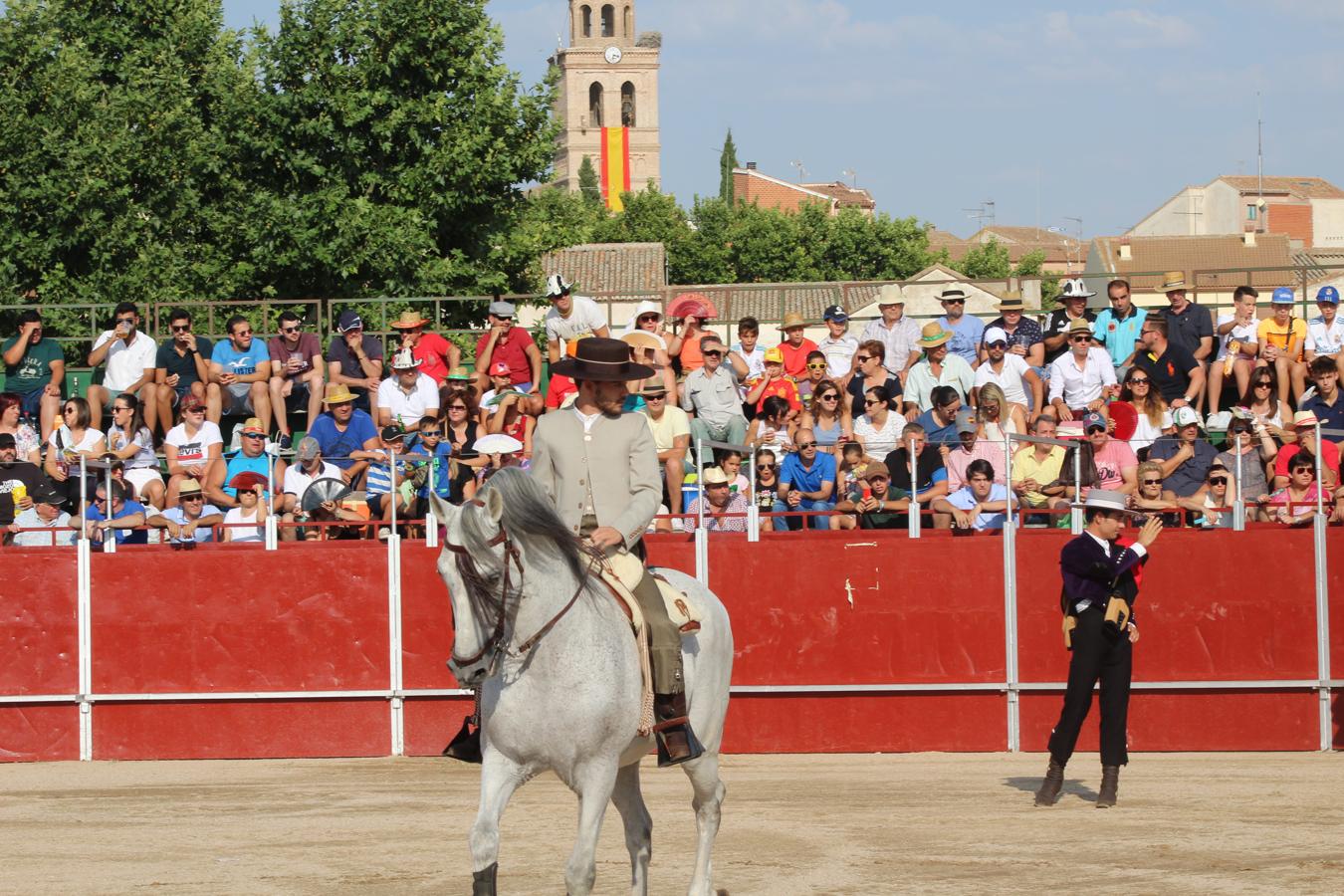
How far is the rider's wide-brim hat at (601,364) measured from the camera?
27.0ft

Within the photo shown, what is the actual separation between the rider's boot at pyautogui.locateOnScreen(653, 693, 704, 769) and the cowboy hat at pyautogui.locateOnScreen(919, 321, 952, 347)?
30.1 ft

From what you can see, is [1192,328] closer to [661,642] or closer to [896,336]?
[896,336]

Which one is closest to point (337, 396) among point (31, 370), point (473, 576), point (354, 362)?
point (354, 362)

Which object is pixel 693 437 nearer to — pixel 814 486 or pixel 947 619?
pixel 814 486

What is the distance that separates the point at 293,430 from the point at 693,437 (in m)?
4.64

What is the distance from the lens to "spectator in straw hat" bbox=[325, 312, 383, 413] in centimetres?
1798

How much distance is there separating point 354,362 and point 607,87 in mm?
153937

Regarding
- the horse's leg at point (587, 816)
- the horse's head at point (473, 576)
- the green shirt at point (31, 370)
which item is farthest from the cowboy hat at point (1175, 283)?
the horse's head at point (473, 576)

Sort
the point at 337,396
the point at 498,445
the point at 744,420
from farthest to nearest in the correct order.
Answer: the point at 744,420
the point at 337,396
the point at 498,445

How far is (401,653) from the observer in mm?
14977

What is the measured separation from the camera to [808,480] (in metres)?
15.3

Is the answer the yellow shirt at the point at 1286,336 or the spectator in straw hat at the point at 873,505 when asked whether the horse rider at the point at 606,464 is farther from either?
the yellow shirt at the point at 1286,336

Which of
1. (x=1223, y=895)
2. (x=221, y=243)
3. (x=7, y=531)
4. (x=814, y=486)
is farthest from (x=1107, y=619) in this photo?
(x=221, y=243)

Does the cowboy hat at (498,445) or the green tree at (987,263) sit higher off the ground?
the green tree at (987,263)
